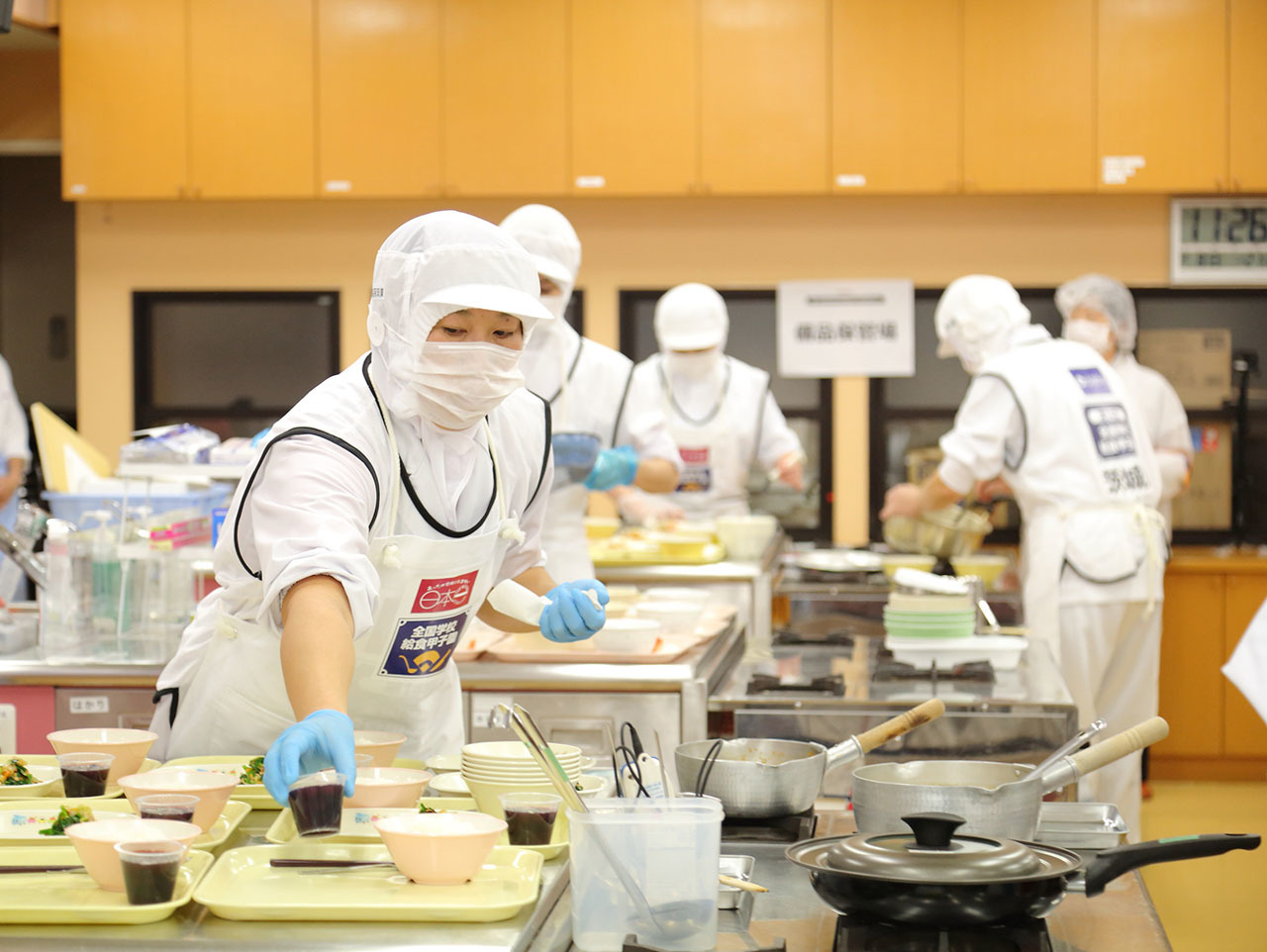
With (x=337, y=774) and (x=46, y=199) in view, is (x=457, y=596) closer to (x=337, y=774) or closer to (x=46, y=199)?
(x=337, y=774)

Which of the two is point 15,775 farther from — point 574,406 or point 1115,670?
point 1115,670

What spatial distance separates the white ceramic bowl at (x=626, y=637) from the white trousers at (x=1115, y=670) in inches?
64.4

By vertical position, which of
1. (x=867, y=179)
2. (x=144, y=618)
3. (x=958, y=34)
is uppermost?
(x=958, y=34)

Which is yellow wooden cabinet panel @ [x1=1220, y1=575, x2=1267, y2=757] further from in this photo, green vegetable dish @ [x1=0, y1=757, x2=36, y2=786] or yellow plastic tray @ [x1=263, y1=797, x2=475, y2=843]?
green vegetable dish @ [x1=0, y1=757, x2=36, y2=786]

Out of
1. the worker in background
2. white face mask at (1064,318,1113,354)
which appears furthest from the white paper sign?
the worker in background

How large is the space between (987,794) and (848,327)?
4722 mm

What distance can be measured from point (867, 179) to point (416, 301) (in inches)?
165

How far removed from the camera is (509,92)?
580 cm

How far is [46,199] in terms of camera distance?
7.82 meters

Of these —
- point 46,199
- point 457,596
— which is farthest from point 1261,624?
point 46,199

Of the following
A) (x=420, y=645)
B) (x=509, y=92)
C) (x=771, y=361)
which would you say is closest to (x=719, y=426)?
(x=771, y=361)

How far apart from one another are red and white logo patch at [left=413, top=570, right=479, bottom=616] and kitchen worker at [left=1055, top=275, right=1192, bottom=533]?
3.26m

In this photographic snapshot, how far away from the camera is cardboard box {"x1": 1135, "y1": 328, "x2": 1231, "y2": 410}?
5.91 m

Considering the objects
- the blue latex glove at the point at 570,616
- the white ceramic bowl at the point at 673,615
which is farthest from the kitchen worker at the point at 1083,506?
the blue latex glove at the point at 570,616
